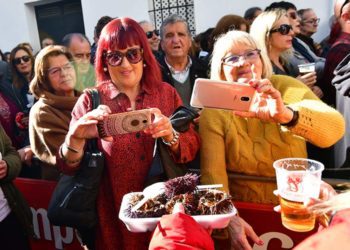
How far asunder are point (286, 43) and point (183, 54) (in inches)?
41.2

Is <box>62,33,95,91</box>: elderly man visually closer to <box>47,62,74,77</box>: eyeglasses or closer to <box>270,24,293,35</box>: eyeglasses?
<box>47,62,74,77</box>: eyeglasses

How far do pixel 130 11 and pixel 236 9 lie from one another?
3.11 meters

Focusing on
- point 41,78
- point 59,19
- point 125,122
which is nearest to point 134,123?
point 125,122

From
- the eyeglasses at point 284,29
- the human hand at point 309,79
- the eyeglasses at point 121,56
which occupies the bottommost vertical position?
the human hand at point 309,79

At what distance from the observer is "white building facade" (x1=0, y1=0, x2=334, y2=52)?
28.3ft

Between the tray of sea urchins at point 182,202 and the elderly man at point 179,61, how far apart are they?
2.01 metres

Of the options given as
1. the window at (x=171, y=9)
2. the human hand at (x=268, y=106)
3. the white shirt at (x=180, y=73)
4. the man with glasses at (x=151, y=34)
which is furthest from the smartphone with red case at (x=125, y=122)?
the window at (x=171, y=9)

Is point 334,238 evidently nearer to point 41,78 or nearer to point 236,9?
point 41,78

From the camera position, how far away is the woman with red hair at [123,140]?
215 centimetres

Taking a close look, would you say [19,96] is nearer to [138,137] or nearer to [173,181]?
[138,137]

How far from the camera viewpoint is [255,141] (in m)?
2.19

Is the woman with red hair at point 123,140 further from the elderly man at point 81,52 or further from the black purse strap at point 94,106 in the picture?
the elderly man at point 81,52

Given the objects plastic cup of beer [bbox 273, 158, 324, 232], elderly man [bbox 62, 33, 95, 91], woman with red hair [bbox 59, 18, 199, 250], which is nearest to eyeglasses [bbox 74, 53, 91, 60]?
elderly man [bbox 62, 33, 95, 91]

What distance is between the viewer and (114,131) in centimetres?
190
